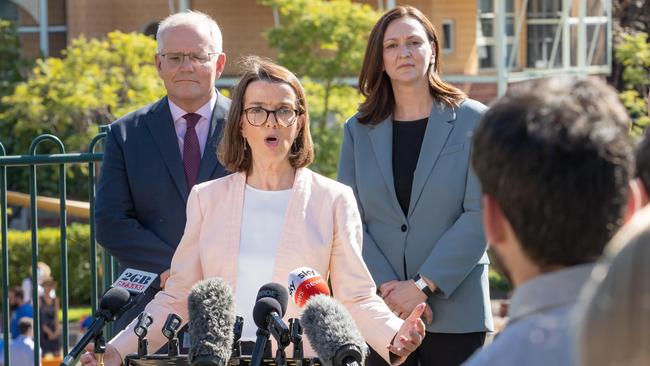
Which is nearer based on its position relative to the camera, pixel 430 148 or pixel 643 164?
pixel 643 164

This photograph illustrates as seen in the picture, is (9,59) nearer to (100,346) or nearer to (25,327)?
(25,327)

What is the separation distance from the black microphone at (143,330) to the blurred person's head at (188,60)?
200 centimetres

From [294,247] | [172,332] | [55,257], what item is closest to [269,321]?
[172,332]

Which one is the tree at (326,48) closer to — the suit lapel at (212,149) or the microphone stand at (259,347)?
the suit lapel at (212,149)

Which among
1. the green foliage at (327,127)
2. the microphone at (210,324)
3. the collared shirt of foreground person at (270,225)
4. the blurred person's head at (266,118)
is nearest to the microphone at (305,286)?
the microphone at (210,324)

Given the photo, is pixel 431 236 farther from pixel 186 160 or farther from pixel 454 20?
pixel 454 20

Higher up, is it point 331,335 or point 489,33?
point 489,33

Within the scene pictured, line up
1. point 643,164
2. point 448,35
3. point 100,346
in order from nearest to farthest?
point 643,164, point 100,346, point 448,35

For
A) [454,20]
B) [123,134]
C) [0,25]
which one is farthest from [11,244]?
[123,134]

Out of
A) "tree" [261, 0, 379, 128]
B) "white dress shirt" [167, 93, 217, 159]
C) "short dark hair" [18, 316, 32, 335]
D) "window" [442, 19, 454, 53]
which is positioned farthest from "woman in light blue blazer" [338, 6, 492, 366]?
"window" [442, 19, 454, 53]

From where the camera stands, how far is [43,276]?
53.7ft

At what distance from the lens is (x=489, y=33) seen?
30.8m

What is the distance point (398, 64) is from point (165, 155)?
1.21m

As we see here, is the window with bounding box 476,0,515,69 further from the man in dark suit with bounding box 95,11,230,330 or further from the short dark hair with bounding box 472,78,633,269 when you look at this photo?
the short dark hair with bounding box 472,78,633,269
